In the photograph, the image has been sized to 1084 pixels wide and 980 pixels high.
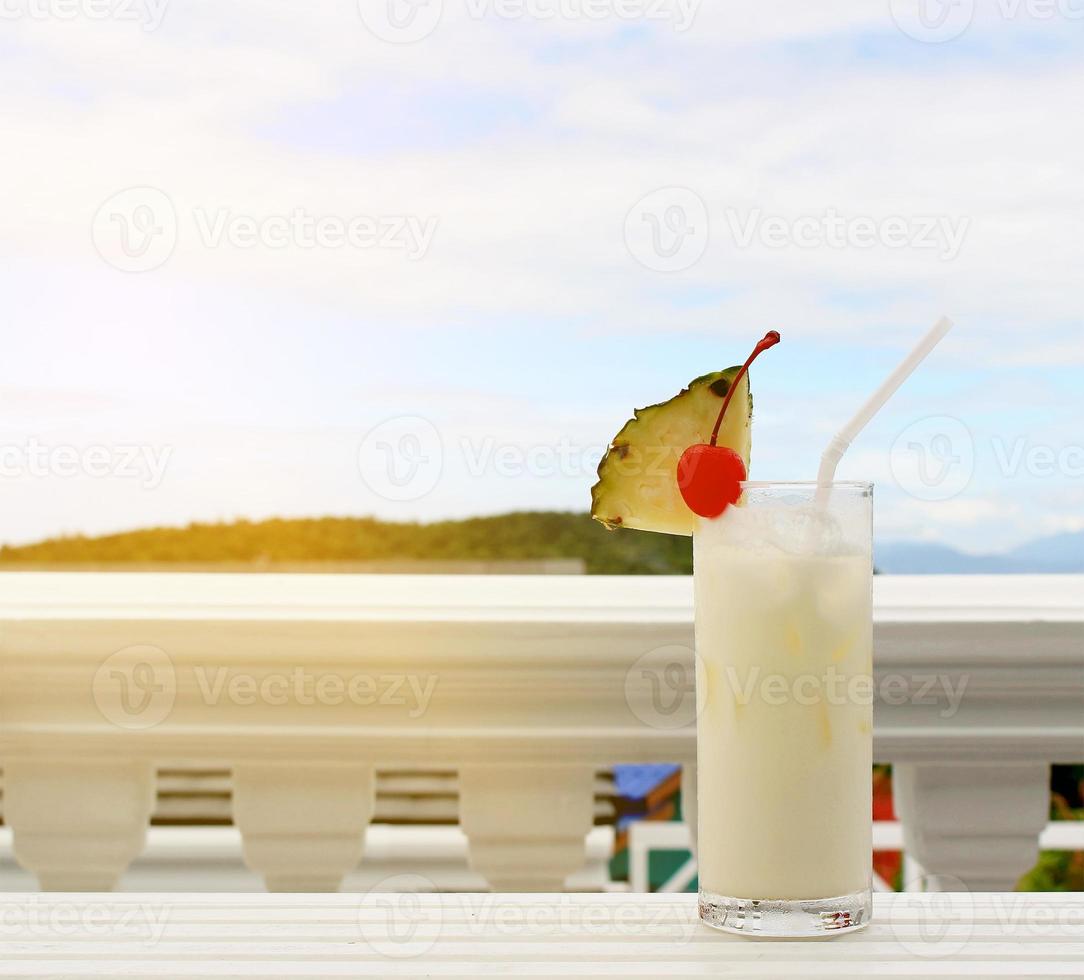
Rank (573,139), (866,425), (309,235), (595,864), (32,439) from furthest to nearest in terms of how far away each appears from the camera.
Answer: (595,864) < (573,139) < (309,235) < (32,439) < (866,425)

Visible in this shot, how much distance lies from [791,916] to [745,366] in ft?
1.09

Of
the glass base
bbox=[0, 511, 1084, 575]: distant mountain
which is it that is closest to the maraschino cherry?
Result: the glass base

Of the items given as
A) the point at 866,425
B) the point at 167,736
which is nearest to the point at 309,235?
the point at 167,736

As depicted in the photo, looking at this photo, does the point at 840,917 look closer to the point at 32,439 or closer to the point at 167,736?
the point at 167,736

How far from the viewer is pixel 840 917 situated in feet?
2.22

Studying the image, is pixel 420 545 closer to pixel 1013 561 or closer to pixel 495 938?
pixel 1013 561

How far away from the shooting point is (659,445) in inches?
27.2

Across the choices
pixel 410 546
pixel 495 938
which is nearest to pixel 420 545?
pixel 410 546

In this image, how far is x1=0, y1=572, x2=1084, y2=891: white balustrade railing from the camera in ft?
3.18

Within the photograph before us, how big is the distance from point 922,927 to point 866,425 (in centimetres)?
32

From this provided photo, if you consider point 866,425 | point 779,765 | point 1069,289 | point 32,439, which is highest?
point 1069,289

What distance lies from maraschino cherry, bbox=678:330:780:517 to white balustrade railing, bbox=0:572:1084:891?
0.98 ft

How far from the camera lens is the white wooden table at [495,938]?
0.62 meters

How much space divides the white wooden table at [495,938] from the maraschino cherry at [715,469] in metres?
0.27
